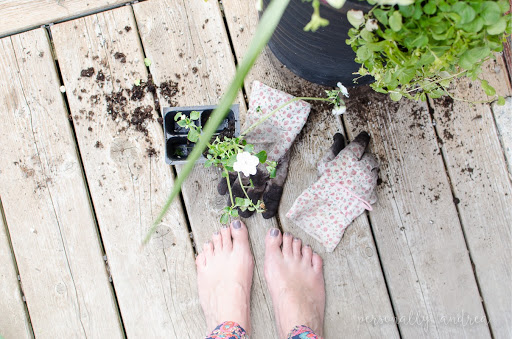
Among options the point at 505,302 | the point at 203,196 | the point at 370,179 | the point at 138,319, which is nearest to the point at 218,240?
the point at 203,196

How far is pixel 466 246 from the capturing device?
1154 millimetres

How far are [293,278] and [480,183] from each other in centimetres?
63

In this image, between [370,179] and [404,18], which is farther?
[370,179]

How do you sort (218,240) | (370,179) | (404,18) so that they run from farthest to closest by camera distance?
(218,240), (370,179), (404,18)

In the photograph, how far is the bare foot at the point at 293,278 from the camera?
1179 millimetres

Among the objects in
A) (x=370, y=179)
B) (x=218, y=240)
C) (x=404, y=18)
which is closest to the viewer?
(x=404, y=18)

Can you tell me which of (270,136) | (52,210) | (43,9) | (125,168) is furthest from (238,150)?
(43,9)

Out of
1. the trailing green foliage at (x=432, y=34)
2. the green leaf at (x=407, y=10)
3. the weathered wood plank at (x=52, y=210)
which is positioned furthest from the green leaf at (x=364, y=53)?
the weathered wood plank at (x=52, y=210)

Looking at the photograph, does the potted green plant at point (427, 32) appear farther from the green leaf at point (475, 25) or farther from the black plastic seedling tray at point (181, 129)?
the black plastic seedling tray at point (181, 129)

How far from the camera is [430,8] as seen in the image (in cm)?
59

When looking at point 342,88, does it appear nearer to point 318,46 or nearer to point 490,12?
point 318,46

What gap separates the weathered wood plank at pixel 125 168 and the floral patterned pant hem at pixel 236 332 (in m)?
0.12

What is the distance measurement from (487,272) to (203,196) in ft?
2.92

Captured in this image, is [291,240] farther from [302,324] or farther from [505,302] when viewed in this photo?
[505,302]
